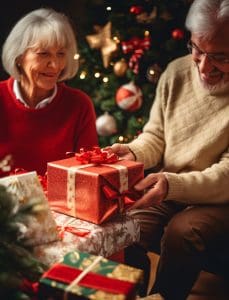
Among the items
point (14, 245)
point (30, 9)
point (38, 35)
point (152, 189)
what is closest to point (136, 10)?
point (30, 9)

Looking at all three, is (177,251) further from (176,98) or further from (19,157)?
(19,157)

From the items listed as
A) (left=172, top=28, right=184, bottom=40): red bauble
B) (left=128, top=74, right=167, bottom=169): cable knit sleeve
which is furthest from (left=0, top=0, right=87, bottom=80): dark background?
(left=128, top=74, right=167, bottom=169): cable knit sleeve

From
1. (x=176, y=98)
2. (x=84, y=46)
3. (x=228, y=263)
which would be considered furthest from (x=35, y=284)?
(x=84, y=46)

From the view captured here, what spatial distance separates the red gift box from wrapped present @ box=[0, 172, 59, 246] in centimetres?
12

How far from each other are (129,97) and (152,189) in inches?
52.8

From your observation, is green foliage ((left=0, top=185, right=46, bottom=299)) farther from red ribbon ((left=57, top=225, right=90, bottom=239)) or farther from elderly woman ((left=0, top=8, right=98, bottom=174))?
elderly woman ((left=0, top=8, right=98, bottom=174))

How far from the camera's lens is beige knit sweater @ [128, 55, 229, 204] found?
1655 millimetres

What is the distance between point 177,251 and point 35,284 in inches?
24.9

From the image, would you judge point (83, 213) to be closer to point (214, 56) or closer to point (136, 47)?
point (214, 56)

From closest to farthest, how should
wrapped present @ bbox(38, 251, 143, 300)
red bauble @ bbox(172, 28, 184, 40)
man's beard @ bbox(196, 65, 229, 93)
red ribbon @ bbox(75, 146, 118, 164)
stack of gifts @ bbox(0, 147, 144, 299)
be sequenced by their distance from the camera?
wrapped present @ bbox(38, 251, 143, 300)
stack of gifts @ bbox(0, 147, 144, 299)
red ribbon @ bbox(75, 146, 118, 164)
man's beard @ bbox(196, 65, 229, 93)
red bauble @ bbox(172, 28, 184, 40)

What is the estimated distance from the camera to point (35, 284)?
1.14 m

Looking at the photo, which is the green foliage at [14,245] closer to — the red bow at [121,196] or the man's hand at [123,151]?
the red bow at [121,196]

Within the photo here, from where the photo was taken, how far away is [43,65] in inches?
77.0

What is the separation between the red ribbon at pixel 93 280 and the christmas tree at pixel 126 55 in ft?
5.59
